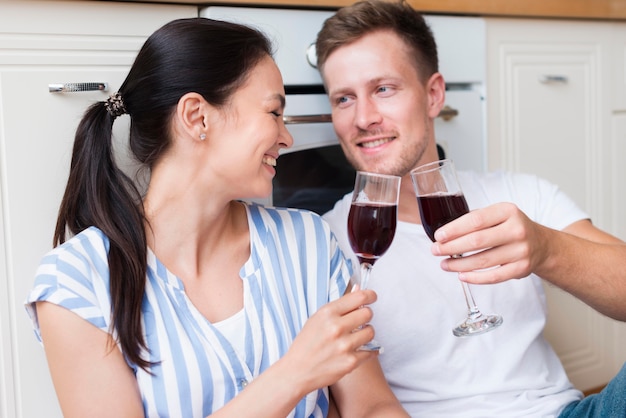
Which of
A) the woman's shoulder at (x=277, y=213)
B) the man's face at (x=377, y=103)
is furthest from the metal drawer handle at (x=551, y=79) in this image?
the woman's shoulder at (x=277, y=213)

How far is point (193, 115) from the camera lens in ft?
3.54

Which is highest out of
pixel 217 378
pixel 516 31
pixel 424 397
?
pixel 516 31

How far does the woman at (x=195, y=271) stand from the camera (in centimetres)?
95

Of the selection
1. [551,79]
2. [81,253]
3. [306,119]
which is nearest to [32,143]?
[81,253]

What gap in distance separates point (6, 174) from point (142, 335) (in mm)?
A: 368

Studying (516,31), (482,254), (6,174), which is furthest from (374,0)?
(6,174)

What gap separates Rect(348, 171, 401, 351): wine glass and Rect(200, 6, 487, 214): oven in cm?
42

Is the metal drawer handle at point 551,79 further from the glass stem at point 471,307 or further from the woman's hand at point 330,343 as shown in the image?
the woman's hand at point 330,343

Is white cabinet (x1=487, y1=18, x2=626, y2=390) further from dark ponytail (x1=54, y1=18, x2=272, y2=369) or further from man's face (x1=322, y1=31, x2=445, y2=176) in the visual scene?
dark ponytail (x1=54, y1=18, x2=272, y2=369)

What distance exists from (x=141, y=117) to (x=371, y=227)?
1.28ft

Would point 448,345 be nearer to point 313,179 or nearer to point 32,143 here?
point 313,179

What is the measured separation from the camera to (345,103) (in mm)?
1433

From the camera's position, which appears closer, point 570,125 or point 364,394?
point 364,394

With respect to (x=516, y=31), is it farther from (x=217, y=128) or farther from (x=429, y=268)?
(x=217, y=128)
